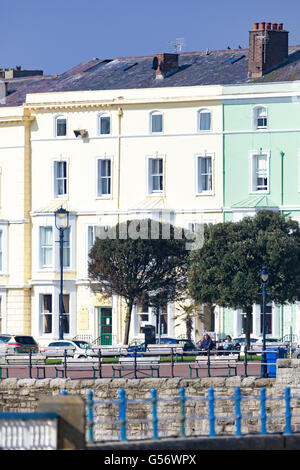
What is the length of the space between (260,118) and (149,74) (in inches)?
306

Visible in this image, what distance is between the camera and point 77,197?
85625mm

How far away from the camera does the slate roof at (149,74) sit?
83812 mm

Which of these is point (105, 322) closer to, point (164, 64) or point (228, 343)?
point (228, 343)

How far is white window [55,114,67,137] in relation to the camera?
86.1 metres

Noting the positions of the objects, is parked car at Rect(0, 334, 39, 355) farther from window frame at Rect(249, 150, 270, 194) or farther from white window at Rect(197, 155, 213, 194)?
window frame at Rect(249, 150, 270, 194)

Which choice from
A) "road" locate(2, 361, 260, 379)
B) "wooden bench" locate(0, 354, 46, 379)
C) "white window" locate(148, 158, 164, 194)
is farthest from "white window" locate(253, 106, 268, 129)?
"road" locate(2, 361, 260, 379)

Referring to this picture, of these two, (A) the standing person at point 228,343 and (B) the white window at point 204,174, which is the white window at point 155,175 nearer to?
(B) the white window at point 204,174

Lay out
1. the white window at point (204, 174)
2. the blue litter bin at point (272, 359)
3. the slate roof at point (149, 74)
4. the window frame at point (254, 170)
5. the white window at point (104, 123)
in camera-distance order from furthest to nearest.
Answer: the white window at point (104, 123), the slate roof at point (149, 74), the white window at point (204, 174), the window frame at point (254, 170), the blue litter bin at point (272, 359)

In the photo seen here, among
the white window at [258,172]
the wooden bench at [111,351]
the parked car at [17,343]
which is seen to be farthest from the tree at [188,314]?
the wooden bench at [111,351]

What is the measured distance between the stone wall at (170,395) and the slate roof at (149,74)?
3434 cm

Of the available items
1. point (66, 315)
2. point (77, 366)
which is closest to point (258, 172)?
point (66, 315)

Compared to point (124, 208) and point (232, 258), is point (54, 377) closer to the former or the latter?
point (232, 258)
